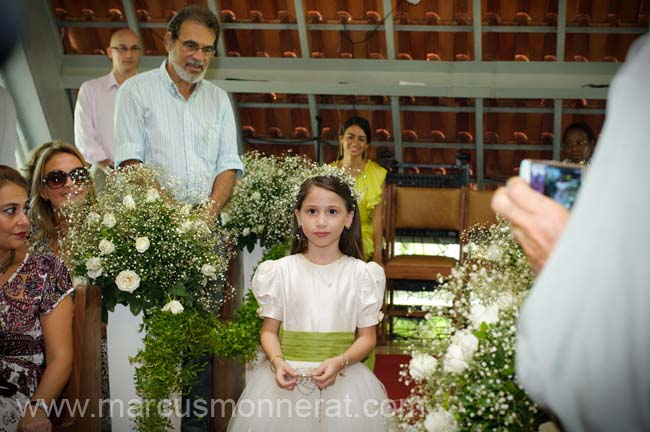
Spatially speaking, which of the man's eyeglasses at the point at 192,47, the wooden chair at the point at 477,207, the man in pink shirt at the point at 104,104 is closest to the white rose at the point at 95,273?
the man's eyeglasses at the point at 192,47

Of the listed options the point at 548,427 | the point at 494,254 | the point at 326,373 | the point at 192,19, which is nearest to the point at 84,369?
the point at 326,373

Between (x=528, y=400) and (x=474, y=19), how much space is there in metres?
7.17

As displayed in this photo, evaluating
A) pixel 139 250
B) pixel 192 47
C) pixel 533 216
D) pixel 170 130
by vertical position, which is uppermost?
pixel 192 47

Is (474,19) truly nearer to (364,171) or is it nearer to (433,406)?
(364,171)

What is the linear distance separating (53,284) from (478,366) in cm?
178

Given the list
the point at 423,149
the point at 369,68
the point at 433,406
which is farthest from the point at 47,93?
the point at 433,406

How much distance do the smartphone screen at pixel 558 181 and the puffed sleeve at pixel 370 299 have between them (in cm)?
221

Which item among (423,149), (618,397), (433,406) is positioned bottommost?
(423,149)

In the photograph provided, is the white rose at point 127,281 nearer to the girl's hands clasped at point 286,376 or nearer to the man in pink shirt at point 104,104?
the girl's hands clasped at point 286,376

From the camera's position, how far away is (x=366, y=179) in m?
6.79

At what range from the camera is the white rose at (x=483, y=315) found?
85.2 inches

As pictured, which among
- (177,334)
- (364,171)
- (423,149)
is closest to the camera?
(177,334)

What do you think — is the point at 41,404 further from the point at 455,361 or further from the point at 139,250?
the point at 455,361

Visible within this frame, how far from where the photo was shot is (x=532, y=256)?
4.42 ft
